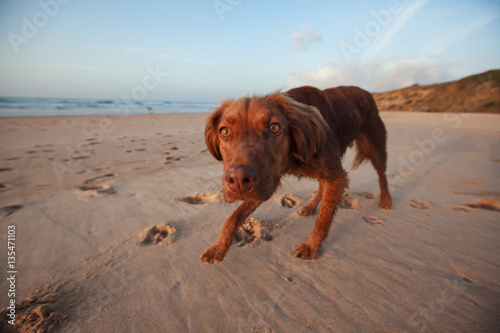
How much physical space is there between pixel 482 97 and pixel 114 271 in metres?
30.6

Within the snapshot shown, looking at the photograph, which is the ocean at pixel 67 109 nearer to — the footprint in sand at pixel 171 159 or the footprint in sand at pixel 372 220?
the footprint in sand at pixel 171 159

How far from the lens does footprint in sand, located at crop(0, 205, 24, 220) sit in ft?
9.21

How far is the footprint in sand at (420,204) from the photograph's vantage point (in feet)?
11.2

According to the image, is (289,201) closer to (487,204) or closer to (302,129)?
(302,129)

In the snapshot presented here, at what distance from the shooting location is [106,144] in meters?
Answer: 7.32

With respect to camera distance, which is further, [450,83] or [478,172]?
[450,83]

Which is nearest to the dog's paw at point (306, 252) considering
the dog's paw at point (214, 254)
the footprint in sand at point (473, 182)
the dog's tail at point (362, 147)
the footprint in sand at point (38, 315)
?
the dog's paw at point (214, 254)

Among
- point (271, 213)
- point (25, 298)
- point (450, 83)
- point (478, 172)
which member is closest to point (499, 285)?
point (271, 213)

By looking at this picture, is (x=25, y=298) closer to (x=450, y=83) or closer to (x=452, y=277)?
(x=452, y=277)

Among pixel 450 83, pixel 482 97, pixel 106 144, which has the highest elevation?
pixel 450 83

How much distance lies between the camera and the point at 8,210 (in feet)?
9.53

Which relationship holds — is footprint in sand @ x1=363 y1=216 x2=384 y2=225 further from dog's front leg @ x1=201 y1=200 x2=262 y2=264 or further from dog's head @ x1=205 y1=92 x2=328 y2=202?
dog's front leg @ x1=201 y1=200 x2=262 y2=264

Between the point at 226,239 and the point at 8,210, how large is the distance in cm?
301

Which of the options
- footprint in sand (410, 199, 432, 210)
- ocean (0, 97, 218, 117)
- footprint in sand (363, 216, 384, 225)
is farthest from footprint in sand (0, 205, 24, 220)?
ocean (0, 97, 218, 117)
